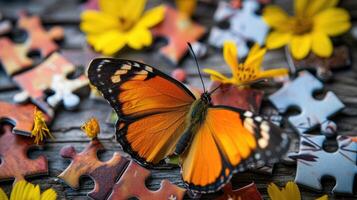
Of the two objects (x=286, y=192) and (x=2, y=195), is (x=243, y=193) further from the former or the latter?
(x=2, y=195)

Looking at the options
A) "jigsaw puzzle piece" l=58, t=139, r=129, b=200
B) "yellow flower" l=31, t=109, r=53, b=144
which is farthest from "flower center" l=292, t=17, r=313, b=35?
"yellow flower" l=31, t=109, r=53, b=144

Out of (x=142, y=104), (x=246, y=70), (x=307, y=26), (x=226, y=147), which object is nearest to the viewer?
(x=226, y=147)

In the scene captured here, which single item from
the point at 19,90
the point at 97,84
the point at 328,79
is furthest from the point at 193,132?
the point at 19,90

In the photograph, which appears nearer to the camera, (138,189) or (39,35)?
(138,189)

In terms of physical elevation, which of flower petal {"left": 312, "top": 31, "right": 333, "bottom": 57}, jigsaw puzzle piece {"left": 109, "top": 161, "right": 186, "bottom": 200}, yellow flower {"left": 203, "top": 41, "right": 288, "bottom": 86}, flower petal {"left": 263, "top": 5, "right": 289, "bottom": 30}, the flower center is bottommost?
jigsaw puzzle piece {"left": 109, "top": 161, "right": 186, "bottom": 200}

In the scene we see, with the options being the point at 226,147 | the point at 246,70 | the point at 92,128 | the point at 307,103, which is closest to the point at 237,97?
the point at 246,70

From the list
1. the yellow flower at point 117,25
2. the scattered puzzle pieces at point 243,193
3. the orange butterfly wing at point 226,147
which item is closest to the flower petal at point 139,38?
the yellow flower at point 117,25

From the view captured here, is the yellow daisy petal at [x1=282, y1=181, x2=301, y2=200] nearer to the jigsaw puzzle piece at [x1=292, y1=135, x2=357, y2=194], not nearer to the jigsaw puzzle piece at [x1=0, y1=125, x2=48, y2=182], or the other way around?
the jigsaw puzzle piece at [x1=292, y1=135, x2=357, y2=194]

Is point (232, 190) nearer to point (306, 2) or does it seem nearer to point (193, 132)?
point (193, 132)
